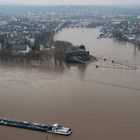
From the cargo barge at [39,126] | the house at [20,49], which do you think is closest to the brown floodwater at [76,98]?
the cargo barge at [39,126]

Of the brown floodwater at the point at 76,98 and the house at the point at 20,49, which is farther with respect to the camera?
the house at the point at 20,49

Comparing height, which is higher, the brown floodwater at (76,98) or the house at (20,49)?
the house at (20,49)

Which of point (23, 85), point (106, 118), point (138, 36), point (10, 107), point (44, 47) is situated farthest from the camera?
point (138, 36)

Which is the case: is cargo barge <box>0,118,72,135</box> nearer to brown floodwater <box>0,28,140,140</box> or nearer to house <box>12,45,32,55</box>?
brown floodwater <box>0,28,140,140</box>

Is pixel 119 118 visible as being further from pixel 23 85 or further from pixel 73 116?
pixel 23 85

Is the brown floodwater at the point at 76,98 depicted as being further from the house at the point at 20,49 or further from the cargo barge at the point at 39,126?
the house at the point at 20,49

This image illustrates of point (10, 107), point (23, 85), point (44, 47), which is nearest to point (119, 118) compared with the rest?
point (10, 107)

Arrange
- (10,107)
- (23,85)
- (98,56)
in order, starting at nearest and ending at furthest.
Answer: (10,107) < (23,85) < (98,56)
